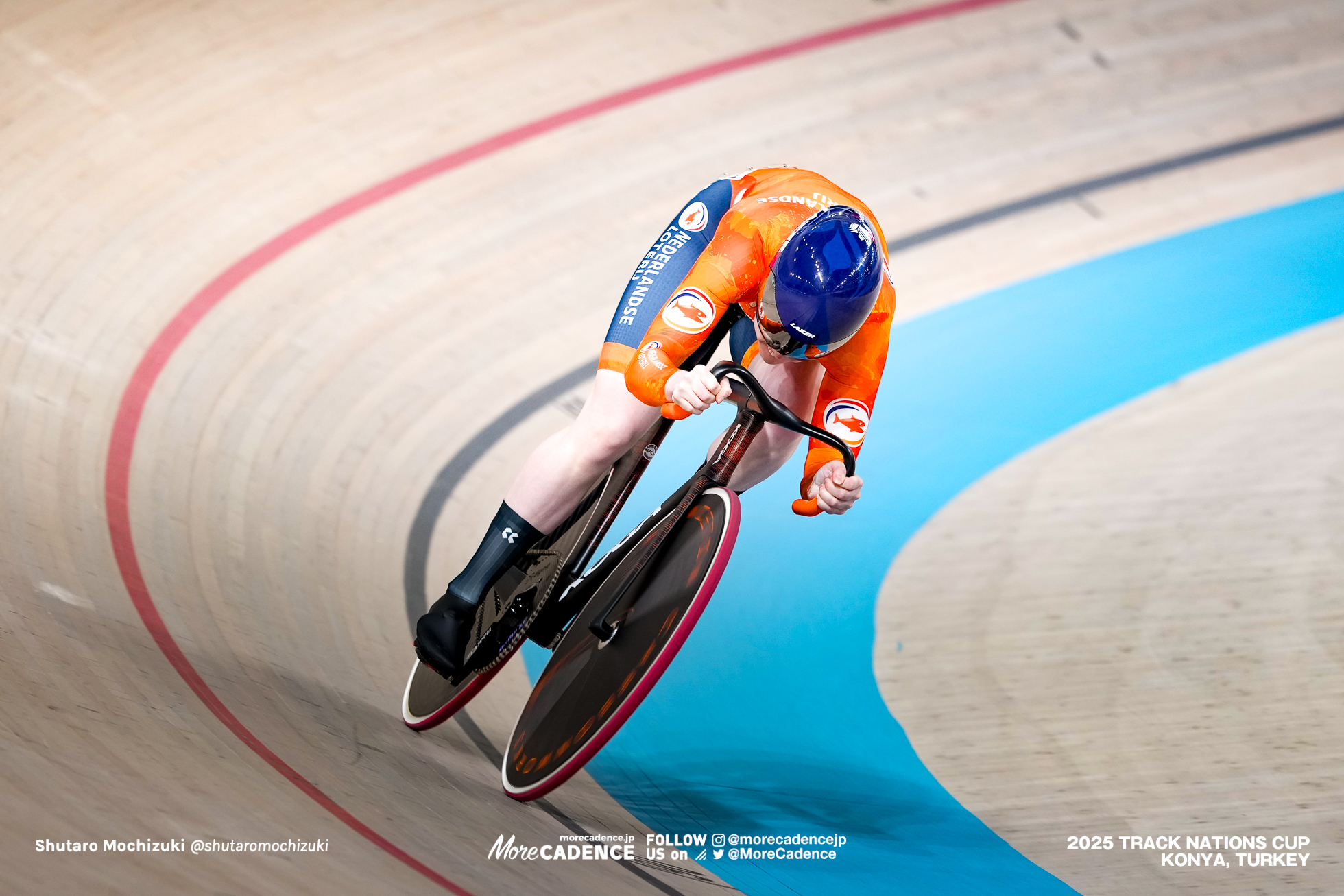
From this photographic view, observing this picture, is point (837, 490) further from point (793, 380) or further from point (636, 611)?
point (636, 611)

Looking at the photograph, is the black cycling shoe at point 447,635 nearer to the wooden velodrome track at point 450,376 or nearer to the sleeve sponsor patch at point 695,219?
the wooden velodrome track at point 450,376

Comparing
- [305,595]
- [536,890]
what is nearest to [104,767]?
[536,890]

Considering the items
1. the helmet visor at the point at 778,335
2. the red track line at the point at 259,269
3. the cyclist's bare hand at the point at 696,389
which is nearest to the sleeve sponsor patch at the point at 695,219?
the helmet visor at the point at 778,335

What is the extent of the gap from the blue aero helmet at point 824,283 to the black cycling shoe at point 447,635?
1043 millimetres

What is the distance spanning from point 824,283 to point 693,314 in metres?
0.31

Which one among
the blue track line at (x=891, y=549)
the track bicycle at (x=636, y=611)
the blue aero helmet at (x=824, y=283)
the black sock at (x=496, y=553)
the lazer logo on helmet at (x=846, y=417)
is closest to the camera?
the blue aero helmet at (x=824, y=283)

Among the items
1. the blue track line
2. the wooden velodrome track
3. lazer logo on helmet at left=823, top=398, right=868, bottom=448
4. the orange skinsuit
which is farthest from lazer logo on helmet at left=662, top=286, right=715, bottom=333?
the blue track line

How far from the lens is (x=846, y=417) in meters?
2.38

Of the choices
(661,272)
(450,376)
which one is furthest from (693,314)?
(450,376)

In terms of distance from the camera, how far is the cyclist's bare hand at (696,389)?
6.84 ft

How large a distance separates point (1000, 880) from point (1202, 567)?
1.54 metres

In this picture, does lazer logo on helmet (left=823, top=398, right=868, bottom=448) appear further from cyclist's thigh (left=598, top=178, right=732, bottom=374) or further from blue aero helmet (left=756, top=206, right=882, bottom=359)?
cyclist's thigh (left=598, top=178, right=732, bottom=374)

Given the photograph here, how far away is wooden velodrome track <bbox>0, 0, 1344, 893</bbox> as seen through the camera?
2463 millimetres

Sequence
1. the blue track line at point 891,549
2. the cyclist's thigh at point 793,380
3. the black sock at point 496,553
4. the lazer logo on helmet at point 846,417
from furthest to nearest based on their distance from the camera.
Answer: the blue track line at point 891,549, the black sock at point 496,553, the cyclist's thigh at point 793,380, the lazer logo on helmet at point 846,417
